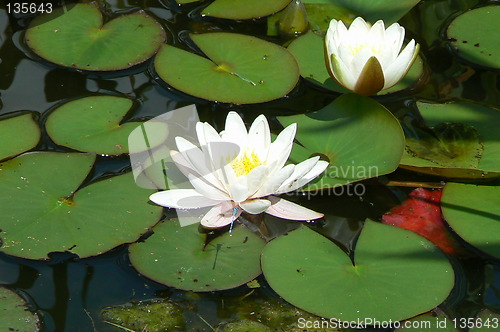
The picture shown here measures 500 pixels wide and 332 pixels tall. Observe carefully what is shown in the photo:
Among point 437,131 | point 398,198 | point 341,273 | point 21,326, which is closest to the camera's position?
point 21,326

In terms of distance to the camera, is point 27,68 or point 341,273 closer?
point 341,273

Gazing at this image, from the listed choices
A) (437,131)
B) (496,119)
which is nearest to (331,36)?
(437,131)

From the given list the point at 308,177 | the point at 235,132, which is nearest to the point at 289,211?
the point at 308,177

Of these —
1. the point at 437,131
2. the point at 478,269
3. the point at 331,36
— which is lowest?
the point at 478,269

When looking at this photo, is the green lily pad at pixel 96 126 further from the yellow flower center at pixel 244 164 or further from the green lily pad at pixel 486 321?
the green lily pad at pixel 486 321

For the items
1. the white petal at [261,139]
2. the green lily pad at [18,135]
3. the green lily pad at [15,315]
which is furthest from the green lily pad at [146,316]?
the green lily pad at [18,135]

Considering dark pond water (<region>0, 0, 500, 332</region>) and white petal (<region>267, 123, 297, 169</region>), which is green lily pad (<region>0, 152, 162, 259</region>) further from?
white petal (<region>267, 123, 297, 169</region>)

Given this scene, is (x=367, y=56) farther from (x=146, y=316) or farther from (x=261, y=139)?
(x=146, y=316)

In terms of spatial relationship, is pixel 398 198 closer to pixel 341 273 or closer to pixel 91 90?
pixel 341 273
